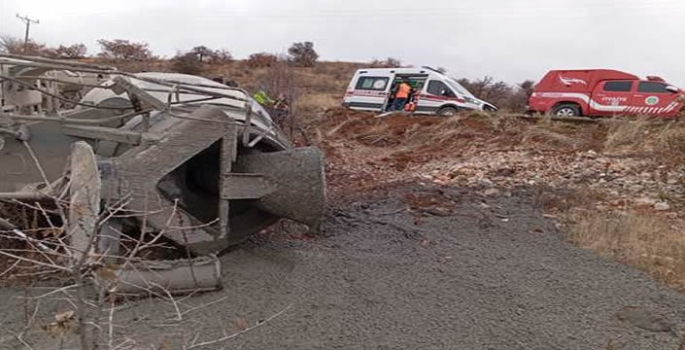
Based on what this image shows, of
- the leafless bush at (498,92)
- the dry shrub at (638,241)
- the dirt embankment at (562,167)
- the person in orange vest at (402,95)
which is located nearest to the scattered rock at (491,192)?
the dirt embankment at (562,167)

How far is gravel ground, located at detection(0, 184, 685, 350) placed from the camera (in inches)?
131

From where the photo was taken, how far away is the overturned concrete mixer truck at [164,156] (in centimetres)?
378

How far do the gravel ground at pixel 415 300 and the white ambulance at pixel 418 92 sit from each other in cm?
1159

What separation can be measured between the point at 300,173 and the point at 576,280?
2208 millimetres

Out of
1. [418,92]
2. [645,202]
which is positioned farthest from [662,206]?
[418,92]

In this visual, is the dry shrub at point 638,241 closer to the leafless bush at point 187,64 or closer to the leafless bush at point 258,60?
the leafless bush at point 187,64

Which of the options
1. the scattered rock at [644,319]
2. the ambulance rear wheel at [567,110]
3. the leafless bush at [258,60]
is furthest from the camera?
the leafless bush at [258,60]

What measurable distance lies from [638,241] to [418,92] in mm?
12391

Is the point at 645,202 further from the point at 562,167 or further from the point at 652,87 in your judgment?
the point at 652,87

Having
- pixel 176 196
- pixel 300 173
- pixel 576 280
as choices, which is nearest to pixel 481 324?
pixel 576 280

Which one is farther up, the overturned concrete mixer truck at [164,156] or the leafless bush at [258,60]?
the leafless bush at [258,60]

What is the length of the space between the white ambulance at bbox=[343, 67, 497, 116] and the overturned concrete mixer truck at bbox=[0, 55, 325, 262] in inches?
485

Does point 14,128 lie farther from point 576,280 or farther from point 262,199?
point 576,280

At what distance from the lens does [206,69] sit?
117 ft
